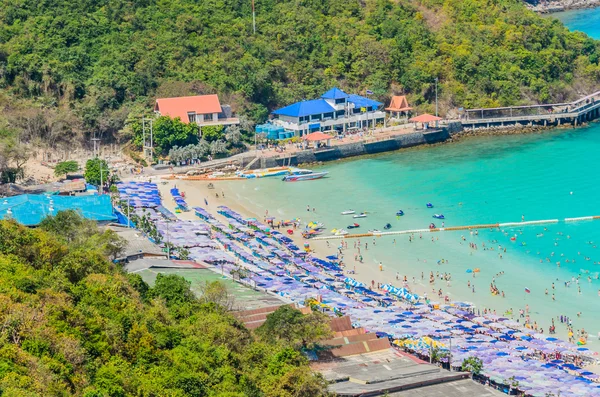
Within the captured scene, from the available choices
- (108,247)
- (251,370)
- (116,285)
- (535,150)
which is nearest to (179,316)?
(116,285)

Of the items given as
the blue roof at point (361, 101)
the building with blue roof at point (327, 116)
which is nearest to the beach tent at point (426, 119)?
the building with blue roof at point (327, 116)

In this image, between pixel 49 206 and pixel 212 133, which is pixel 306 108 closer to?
pixel 212 133

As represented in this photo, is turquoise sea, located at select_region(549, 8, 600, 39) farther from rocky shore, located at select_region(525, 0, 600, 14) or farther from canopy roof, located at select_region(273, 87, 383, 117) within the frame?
canopy roof, located at select_region(273, 87, 383, 117)

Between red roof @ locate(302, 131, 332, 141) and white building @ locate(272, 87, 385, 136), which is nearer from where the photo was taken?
red roof @ locate(302, 131, 332, 141)

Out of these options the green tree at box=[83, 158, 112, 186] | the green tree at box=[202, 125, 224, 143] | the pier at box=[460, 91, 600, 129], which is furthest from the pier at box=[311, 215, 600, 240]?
the pier at box=[460, 91, 600, 129]

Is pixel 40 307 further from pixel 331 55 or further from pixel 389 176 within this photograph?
pixel 331 55

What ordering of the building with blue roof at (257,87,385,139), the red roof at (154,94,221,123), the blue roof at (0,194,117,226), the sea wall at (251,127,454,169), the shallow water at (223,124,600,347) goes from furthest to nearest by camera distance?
the building with blue roof at (257,87,385,139) → the red roof at (154,94,221,123) → the sea wall at (251,127,454,169) → the blue roof at (0,194,117,226) → the shallow water at (223,124,600,347)

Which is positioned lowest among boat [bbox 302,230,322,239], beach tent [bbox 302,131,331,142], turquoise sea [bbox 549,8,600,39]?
boat [bbox 302,230,322,239]

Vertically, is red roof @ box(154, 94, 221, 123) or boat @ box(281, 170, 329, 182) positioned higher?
red roof @ box(154, 94, 221, 123)
